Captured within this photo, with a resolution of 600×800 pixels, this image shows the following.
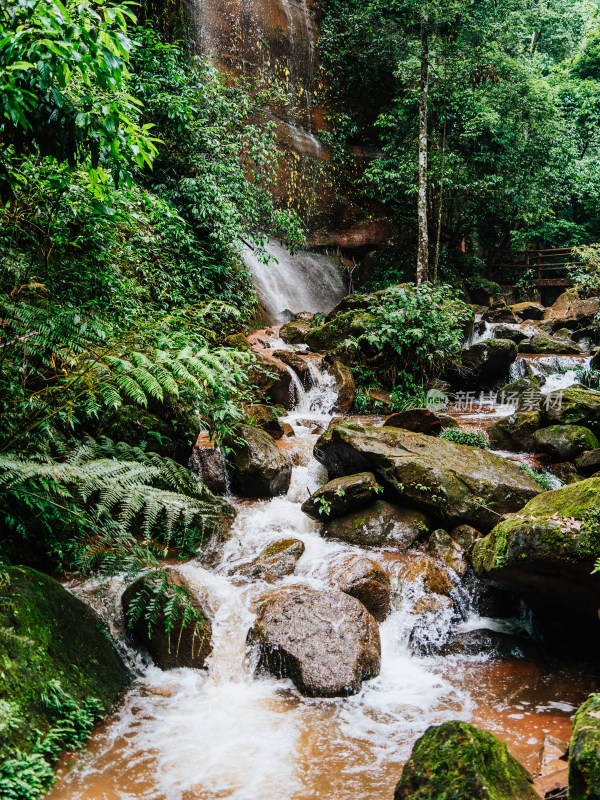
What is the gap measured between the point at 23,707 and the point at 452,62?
59.4 feet

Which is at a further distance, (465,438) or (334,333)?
(334,333)

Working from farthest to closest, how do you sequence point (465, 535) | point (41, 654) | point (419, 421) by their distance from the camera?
point (419, 421), point (465, 535), point (41, 654)

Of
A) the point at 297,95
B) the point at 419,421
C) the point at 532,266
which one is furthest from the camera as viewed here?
the point at 532,266

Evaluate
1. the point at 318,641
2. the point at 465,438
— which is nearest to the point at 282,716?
the point at 318,641

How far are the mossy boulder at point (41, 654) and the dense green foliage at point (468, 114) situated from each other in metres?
15.6

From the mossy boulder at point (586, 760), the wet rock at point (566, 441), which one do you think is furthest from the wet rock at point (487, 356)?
the mossy boulder at point (586, 760)

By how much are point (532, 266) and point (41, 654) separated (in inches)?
893

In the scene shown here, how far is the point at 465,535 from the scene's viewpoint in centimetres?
603

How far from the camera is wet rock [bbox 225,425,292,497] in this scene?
6.91 meters

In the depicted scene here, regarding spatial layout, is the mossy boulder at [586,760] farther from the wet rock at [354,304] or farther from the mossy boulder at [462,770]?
the wet rock at [354,304]

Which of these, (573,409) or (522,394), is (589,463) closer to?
(573,409)

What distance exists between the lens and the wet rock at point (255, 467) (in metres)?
6.91

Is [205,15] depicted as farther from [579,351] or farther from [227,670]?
[227,670]

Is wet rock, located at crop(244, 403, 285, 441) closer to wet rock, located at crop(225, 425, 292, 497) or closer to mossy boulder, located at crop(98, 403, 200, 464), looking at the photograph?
wet rock, located at crop(225, 425, 292, 497)
